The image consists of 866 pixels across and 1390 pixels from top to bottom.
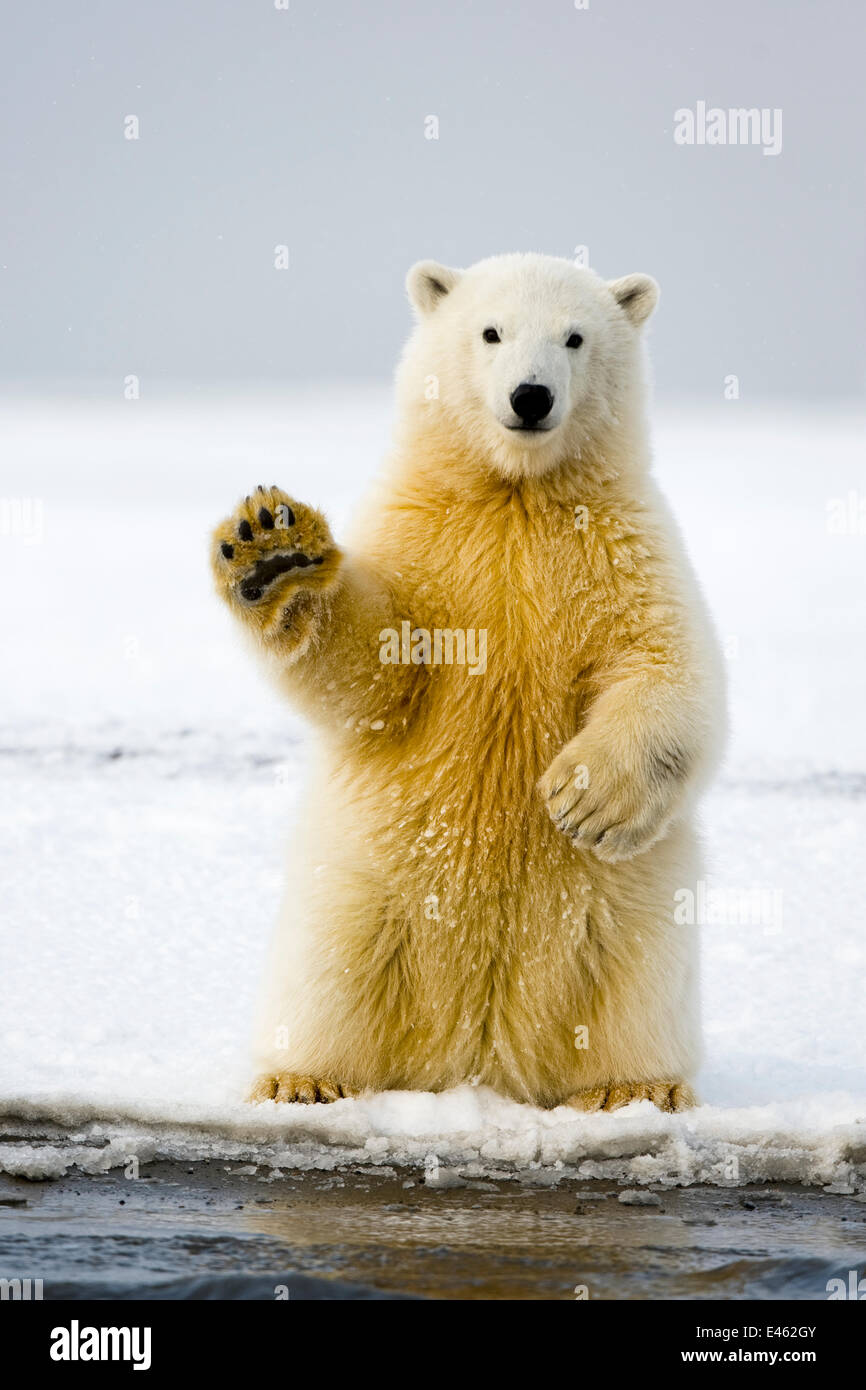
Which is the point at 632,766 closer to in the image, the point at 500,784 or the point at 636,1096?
the point at 500,784

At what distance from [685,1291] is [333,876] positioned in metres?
2.01

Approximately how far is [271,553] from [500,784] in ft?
3.11

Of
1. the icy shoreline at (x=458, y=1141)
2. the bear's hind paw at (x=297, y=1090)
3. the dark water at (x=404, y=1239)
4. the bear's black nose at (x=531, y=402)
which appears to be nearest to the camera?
the dark water at (x=404, y=1239)

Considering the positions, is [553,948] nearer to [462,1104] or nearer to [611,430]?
[462,1104]

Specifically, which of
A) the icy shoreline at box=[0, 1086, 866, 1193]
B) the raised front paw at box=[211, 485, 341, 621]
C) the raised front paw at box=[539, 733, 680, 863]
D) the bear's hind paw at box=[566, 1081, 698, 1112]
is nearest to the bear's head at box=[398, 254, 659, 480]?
the raised front paw at box=[211, 485, 341, 621]

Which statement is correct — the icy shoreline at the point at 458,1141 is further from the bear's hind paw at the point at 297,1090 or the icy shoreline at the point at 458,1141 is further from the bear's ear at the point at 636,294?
the bear's ear at the point at 636,294

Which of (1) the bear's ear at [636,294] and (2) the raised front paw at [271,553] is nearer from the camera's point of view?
(2) the raised front paw at [271,553]

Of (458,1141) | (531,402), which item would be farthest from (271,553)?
(458,1141)

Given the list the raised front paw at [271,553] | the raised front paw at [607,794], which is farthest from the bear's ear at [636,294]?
the raised front paw at [607,794]

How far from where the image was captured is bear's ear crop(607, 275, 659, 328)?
216 inches

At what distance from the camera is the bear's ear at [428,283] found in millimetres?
5465

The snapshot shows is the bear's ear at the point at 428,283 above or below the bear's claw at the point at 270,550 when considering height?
above

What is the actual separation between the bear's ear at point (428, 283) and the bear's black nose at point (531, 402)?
808 mm

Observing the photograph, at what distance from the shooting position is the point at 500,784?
4.84m
